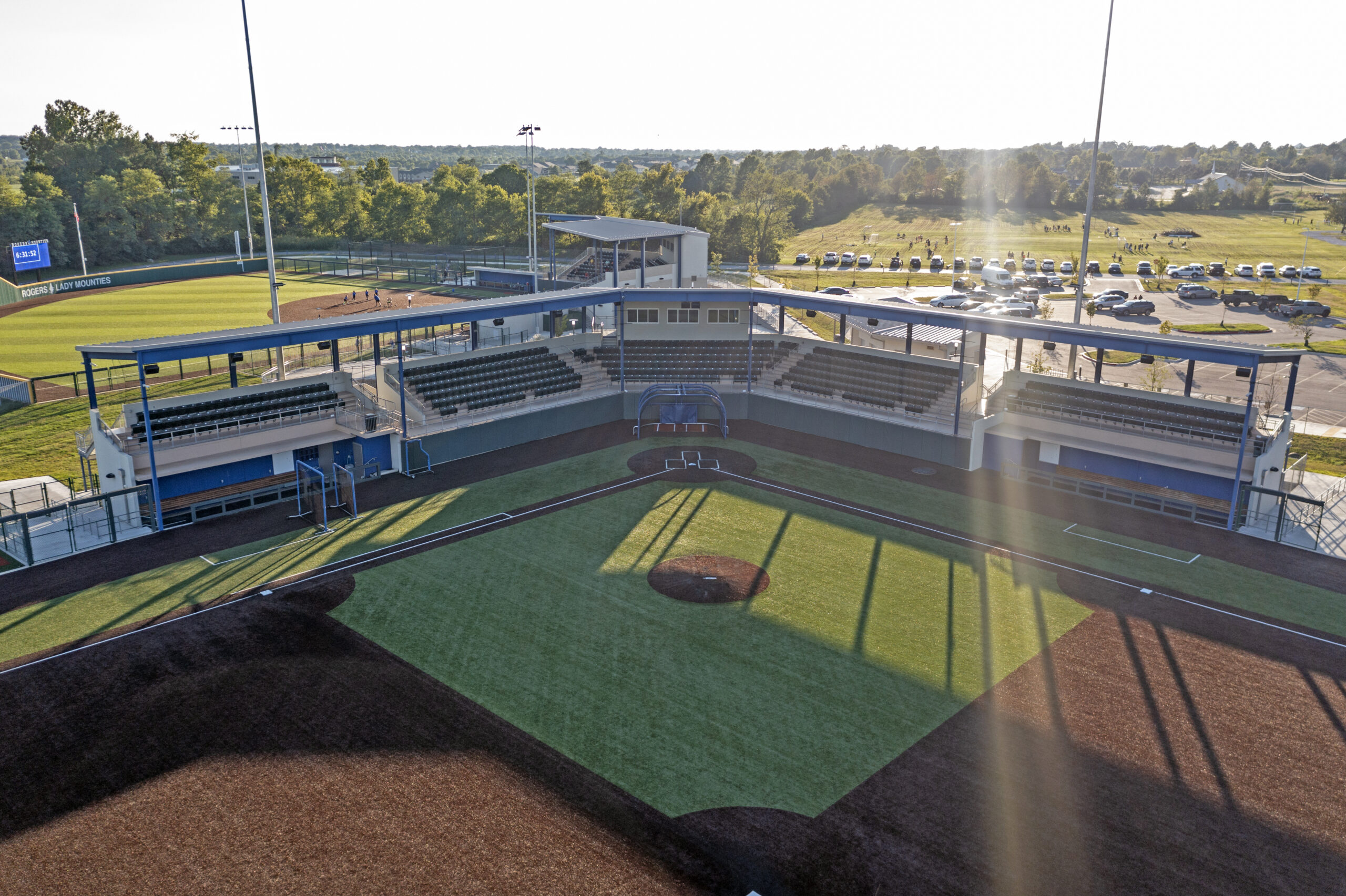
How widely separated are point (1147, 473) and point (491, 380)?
26.8 metres

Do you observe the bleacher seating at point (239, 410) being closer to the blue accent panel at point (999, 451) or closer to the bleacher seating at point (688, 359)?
the bleacher seating at point (688, 359)

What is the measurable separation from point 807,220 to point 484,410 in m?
118

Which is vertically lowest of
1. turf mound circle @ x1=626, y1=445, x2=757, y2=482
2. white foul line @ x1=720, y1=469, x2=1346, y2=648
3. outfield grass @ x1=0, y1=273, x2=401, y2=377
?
white foul line @ x1=720, y1=469, x2=1346, y2=648

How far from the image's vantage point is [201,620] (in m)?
21.7

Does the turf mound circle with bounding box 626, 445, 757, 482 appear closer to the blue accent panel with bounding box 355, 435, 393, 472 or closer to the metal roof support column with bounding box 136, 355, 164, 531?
the blue accent panel with bounding box 355, 435, 393, 472

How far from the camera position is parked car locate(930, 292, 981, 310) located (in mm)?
67688

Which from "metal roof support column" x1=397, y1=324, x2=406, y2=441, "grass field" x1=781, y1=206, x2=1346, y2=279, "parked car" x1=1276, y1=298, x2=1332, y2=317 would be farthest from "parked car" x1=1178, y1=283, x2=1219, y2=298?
"metal roof support column" x1=397, y1=324, x2=406, y2=441

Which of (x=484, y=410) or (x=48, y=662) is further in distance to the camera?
(x=484, y=410)

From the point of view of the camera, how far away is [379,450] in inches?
1296

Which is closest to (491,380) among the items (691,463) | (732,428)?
(691,463)

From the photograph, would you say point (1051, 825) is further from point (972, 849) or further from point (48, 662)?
point (48, 662)

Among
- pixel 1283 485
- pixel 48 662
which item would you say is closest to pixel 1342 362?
pixel 1283 485

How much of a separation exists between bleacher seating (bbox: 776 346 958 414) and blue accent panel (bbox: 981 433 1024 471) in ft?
10.8

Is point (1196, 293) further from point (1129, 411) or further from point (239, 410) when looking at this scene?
point (239, 410)
